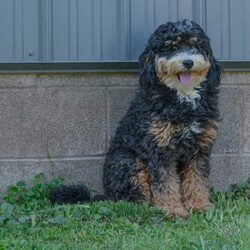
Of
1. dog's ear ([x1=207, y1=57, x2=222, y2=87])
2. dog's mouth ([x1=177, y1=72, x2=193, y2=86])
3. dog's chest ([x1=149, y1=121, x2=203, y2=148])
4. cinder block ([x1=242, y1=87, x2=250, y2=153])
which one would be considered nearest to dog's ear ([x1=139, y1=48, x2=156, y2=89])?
dog's mouth ([x1=177, y1=72, x2=193, y2=86])

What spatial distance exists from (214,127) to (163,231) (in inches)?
45.2

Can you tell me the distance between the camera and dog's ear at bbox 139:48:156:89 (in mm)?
5824

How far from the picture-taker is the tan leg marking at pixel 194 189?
5.89m

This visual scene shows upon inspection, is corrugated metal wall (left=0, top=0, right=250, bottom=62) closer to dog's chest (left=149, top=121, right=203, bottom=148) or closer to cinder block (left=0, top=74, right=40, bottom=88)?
cinder block (left=0, top=74, right=40, bottom=88)

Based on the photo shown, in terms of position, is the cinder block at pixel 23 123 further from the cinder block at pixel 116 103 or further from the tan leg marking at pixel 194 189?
the tan leg marking at pixel 194 189

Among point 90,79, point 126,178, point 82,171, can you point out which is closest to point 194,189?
point 126,178

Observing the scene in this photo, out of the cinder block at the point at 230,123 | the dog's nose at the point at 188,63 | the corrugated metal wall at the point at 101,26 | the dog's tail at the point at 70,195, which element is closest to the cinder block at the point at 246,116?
the cinder block at the point at 230,123

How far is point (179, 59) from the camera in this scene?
5629 mm

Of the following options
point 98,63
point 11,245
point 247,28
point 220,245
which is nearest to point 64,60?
point 98,63

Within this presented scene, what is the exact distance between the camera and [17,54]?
21.0ft

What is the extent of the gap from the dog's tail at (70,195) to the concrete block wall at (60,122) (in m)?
0.43

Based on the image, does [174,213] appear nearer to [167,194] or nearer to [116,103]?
[167,194]

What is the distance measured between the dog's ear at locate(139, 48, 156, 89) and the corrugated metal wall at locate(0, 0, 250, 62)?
0.65 metres

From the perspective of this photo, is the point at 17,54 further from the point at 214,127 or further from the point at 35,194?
the point at 214,127
